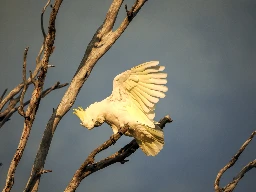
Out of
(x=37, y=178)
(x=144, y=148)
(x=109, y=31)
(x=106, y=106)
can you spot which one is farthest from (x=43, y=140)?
(x=109, y=31)

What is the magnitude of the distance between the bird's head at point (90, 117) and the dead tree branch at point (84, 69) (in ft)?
0.44

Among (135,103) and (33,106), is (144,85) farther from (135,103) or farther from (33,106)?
(33,106)

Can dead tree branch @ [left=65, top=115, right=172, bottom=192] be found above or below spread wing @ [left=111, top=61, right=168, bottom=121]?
below

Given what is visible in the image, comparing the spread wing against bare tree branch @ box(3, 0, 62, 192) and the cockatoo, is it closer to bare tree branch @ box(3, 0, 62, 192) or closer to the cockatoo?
the cockatoo

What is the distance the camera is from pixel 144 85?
10.7 feet

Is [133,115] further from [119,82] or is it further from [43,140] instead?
[43,140]

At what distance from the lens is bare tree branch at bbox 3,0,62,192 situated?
8.27 ft

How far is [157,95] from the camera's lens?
10.6ft

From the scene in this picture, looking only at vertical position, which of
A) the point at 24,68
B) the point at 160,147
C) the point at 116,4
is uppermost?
the point at 116,4

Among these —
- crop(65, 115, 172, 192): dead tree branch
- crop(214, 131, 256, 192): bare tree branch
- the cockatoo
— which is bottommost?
crop(214, 131, 256, 192): bare tree branch

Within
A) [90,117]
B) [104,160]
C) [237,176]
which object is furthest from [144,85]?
[237,176]

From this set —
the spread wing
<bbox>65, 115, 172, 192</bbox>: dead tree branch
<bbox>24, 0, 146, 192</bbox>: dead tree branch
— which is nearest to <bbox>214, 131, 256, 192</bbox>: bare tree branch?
<bbox>65, 115, 172, 192</bbox>: dead tree branch

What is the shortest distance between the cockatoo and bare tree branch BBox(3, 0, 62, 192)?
742 millimetres

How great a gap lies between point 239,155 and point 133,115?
99cm
